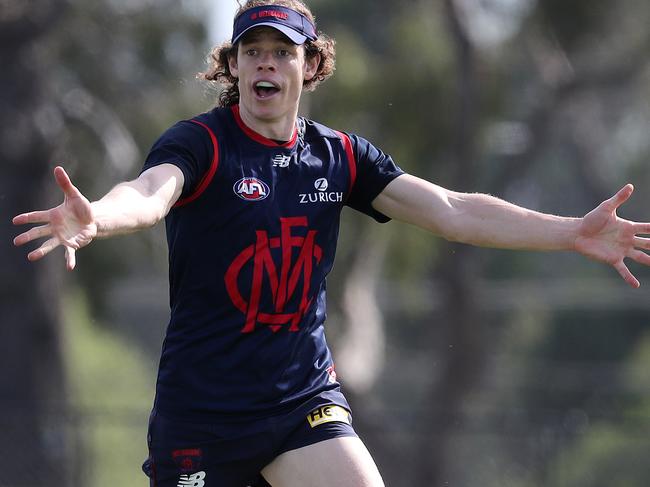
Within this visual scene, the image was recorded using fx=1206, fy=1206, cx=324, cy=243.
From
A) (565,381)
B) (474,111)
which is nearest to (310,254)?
(474,111)

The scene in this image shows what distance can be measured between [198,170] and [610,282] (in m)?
23.7

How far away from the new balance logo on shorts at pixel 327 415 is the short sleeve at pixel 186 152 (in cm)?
92

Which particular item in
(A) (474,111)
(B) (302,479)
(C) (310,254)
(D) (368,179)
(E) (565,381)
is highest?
(A) (474,111)

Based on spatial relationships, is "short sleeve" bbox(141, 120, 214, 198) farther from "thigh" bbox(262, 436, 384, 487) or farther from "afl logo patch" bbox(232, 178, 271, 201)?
"thigh" bbox(262, 436, 384, 487)

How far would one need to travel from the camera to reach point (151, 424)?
14.6 ft

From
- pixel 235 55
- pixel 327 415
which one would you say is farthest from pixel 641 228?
pixel 235 55

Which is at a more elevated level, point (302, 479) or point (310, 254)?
point (310, 254)

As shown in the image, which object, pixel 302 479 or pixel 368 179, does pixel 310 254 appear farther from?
pixel 302 479

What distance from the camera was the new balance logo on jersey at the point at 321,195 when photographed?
4.48 metres

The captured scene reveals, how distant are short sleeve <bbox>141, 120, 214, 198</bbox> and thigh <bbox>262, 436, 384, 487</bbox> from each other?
1021 mm

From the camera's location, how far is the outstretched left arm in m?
4.53

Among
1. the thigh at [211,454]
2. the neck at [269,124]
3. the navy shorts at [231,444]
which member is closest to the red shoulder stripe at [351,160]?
the neck at [269,124]

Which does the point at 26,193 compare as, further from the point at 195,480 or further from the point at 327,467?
the point at 327,467

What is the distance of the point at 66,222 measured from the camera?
3658 millimetres
